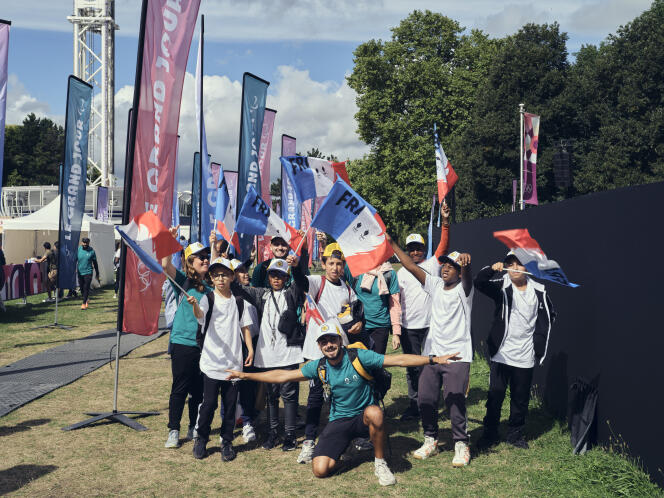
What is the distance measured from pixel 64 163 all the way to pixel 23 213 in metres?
34.6

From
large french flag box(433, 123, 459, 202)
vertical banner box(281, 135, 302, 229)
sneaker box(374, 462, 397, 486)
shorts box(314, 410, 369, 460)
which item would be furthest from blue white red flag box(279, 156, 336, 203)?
vertical banner box(281, 135, 302, 229)

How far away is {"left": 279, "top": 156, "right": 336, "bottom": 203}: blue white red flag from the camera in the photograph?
9.01m

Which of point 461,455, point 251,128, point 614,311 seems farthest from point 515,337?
point 251,128

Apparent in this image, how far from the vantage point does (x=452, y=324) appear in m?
6.18

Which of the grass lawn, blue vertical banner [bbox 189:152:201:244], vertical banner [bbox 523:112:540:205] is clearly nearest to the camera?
the grass lawn

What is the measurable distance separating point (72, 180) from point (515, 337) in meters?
11.1

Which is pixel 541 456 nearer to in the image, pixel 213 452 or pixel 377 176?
pixel 213 452

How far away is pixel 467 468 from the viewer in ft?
19.2

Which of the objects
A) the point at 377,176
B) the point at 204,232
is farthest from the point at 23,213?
the point at 204,232

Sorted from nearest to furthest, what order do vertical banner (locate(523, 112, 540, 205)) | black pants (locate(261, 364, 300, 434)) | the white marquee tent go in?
black pants (locate(261, 364, 300, 434)) → vertical banner (locate(523, 112, 540, 205)) → the white marquee tent

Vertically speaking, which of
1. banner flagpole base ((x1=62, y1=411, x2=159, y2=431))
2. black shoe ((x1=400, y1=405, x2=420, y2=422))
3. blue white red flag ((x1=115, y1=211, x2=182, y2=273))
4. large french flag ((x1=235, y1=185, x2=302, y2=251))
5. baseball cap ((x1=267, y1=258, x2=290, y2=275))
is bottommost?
banner flagpole base ((x1=62, y1=411, x2=159, y2=431))

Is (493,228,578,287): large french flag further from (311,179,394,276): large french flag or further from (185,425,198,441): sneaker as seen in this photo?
(185,425,198,441): sneaker

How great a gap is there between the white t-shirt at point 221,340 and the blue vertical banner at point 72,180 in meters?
8.91

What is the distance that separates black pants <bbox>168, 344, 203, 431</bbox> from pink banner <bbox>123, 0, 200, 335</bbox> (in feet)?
4.34
